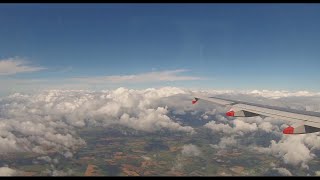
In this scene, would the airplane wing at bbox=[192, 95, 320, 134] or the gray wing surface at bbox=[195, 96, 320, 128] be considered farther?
the gray wing surface at bbox=[195, 96, 320, 128]

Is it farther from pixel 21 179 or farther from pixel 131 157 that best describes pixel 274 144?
pixel 21 179

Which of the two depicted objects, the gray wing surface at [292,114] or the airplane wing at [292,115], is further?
the gray wing surface at [292,114]

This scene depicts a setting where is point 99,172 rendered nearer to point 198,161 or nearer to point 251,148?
point 198,161

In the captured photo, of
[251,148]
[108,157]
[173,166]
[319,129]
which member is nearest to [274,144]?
[251,148]

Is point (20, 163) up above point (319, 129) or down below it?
below

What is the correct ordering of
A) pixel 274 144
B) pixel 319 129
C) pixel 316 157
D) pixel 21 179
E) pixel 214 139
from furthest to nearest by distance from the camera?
pixel 214 139
pixel 274 144
pixel 316 157
pixel 319 129
pixel 21 179

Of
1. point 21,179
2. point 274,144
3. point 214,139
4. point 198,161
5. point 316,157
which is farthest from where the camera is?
point 214,139

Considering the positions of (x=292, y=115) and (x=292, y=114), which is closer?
(x=292, y=115)

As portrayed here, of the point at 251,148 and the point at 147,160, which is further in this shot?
the point at 251,148

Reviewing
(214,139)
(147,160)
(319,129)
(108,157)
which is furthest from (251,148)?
(319,129)
